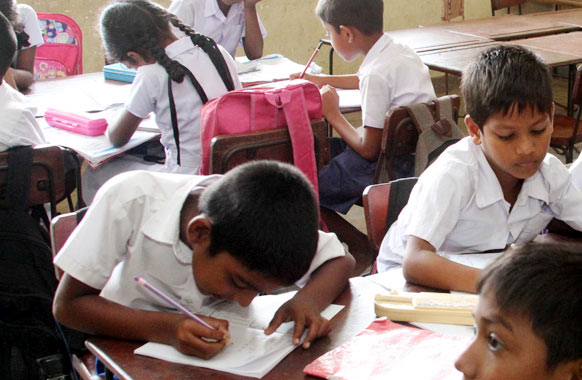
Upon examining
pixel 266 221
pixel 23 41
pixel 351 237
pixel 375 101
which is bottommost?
pixel 351 237

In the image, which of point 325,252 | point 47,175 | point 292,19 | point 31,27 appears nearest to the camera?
point 325,252

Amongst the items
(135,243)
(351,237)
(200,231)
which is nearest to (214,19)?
(351,237)

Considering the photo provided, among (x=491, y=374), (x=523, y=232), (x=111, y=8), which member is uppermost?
Answer: (x=111, y=8)

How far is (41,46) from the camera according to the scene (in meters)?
3.66

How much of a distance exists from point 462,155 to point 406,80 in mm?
1030

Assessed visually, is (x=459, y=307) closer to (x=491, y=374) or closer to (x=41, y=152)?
(x=491, y=374)

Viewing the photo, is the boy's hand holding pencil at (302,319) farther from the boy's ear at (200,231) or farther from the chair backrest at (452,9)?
the chair backrest at (452,9)

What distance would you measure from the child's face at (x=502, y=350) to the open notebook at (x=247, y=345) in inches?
12.6

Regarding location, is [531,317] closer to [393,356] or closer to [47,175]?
[393,356]

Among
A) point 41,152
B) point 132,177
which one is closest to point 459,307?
point 132,177

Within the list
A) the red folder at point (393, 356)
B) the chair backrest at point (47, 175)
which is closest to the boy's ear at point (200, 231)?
the red folder at point (393, 356)

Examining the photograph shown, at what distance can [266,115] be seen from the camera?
227 centimetres

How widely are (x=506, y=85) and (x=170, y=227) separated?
2.69 feet

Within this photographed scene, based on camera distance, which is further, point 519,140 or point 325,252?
point 519,140
